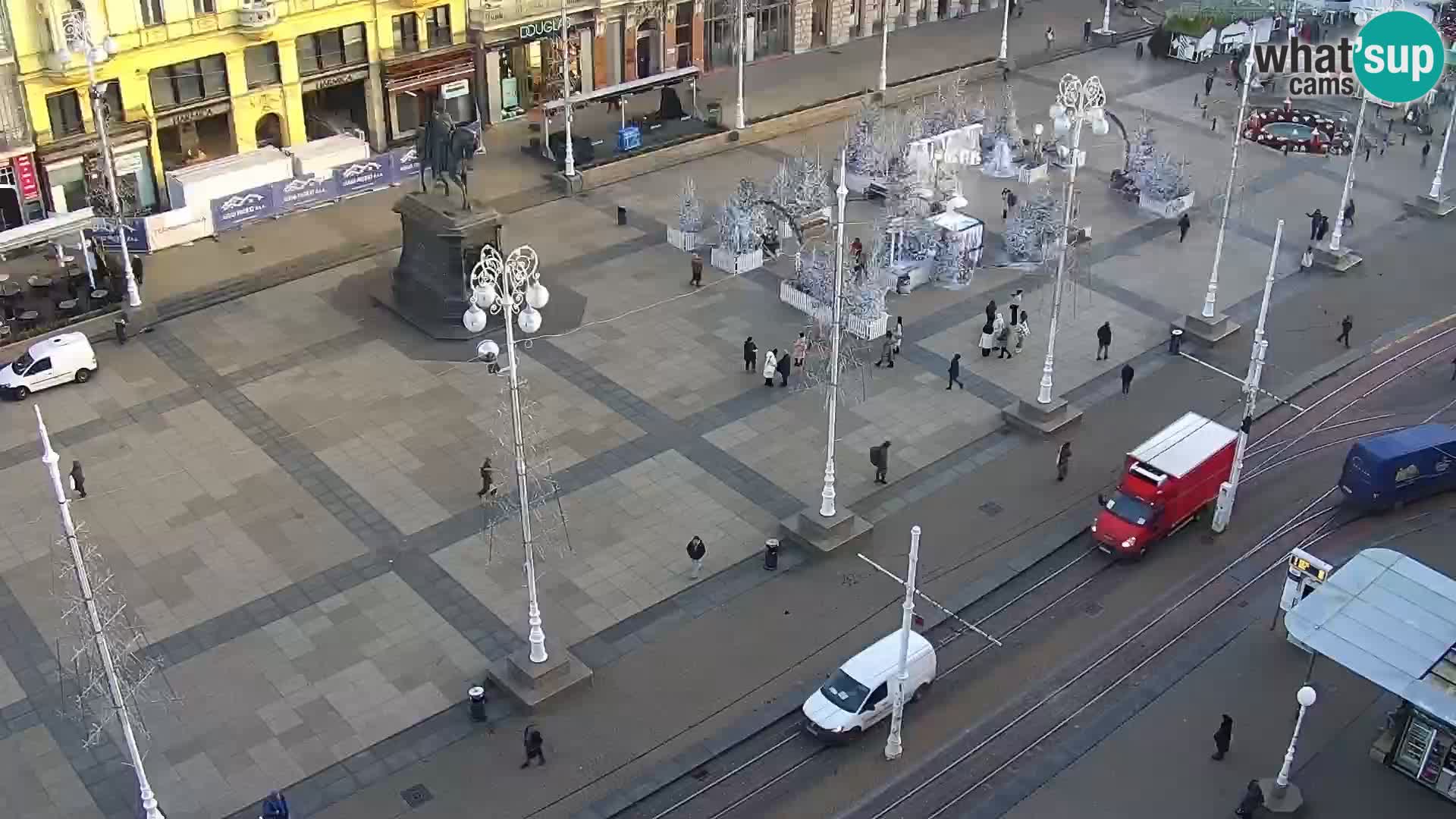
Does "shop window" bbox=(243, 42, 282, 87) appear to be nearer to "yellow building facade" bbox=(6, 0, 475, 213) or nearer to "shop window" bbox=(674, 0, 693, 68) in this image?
"yellow building facade" bbox=(6, 0, 475, 213)

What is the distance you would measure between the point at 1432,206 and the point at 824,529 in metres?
35.6

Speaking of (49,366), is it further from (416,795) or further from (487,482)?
(416,795)

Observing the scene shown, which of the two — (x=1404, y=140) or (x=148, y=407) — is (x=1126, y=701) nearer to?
(x=148, y=407)

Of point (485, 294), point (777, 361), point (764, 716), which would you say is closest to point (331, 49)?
point (777, 361)

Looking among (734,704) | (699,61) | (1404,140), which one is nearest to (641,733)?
(734,704)

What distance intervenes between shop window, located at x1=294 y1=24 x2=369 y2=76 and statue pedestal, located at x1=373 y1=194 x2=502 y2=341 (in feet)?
44.0

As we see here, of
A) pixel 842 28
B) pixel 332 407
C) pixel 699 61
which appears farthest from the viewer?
pixel 842 28

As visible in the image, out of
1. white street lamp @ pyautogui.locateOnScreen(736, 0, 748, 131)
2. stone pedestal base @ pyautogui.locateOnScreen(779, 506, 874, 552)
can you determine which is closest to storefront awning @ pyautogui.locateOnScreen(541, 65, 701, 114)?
white street lamp @ pyautogui.locateOnScreen(736, 0, 748, 131)

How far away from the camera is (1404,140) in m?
65.4

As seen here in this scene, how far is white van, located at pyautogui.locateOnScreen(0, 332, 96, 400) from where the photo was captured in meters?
42.9

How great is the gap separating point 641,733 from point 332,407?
16877mm

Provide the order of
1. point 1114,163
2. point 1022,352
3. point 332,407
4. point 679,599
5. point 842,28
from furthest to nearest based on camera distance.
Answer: point 842,28 → point 1114,163 → point 1022,352 → point 332,407 → point 679,599

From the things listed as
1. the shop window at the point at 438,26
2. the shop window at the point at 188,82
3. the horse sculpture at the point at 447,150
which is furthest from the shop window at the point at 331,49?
the horse sculpture at the point at 447,150

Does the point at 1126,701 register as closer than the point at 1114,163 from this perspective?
Yes
